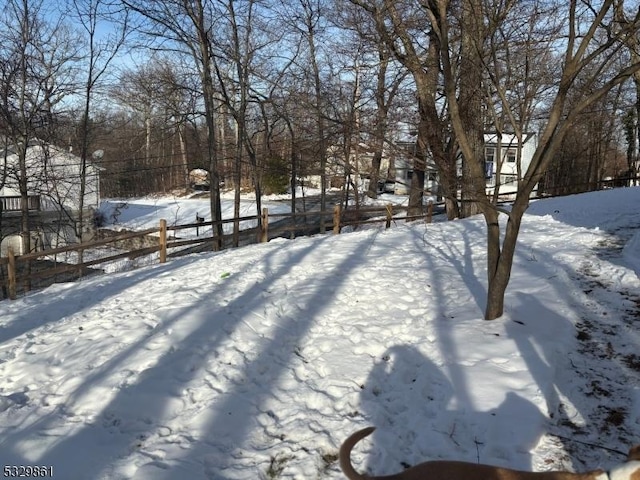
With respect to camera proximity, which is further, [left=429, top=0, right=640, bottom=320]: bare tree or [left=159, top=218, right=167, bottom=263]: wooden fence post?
[left=159, top=218, right=167, bottom=263]: wooden fence post

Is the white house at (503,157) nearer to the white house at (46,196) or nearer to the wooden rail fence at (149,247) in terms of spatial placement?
the wooden rail fence at (149,247)

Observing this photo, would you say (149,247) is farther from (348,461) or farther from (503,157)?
(348,461)

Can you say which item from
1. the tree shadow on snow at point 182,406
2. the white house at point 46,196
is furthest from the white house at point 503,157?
the white house at point 46,196

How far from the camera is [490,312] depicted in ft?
18.4

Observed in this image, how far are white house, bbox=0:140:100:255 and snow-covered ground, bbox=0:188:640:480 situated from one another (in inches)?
439

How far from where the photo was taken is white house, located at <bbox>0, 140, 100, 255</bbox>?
57.8 ft

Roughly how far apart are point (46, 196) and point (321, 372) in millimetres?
19727

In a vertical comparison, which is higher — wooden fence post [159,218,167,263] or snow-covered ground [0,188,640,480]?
wooden fence post [159,218,167,263]

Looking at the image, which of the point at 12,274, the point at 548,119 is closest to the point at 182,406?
the point at 548,119

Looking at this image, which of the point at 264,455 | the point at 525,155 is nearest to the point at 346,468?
the point at 264,455

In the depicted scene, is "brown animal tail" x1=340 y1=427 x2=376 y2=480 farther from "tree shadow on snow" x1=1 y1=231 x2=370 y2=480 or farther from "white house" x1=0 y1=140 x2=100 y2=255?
"white house" x1=0 y1=140 x2=100 y2=255

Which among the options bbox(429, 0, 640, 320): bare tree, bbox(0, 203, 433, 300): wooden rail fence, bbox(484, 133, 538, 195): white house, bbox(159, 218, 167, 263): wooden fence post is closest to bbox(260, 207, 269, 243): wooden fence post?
bbox(0, 203, 433, 300): wooden rail fence

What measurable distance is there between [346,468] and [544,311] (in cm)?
414

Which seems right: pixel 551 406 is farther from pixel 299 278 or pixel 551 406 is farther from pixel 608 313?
pixel 299 278
